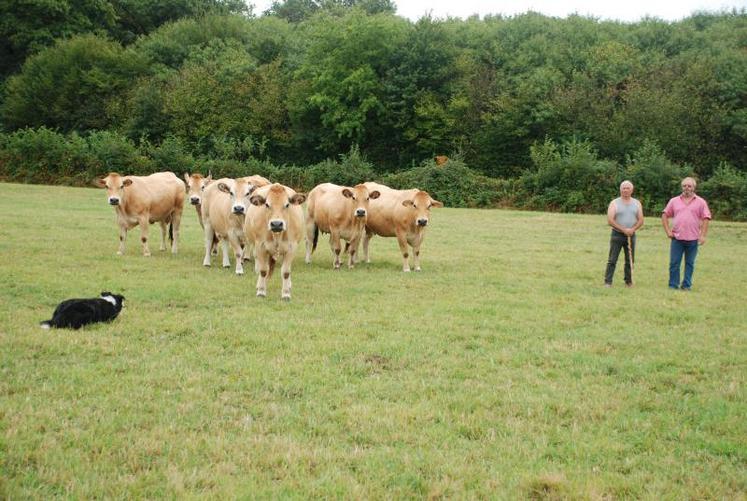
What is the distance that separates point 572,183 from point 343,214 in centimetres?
2695

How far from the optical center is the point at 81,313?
28.6ft

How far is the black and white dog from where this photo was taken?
8.60 m

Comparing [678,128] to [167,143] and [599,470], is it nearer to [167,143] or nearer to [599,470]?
[167,143]

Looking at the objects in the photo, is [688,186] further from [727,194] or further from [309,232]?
[727,194]

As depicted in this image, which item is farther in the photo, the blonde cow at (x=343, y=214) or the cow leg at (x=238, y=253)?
the blonde cow at (x=343, y=214)

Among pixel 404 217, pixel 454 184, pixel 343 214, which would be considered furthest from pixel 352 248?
pixel 454 184

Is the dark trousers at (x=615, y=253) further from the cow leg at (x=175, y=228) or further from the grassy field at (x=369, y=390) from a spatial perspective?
the cow leg at (x=175, y=228)

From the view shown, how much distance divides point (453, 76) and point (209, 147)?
19.2 meters

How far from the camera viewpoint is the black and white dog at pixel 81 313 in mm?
8602

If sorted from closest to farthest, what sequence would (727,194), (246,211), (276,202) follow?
(276,202)
(246,211)
(727,194)

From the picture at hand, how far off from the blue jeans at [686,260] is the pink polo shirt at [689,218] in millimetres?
146

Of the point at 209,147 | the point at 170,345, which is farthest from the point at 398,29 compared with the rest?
the point at 170,345

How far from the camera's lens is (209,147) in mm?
51719

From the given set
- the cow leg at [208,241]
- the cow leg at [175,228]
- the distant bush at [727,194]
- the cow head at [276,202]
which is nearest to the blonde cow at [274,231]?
the cow head at [276,202]
